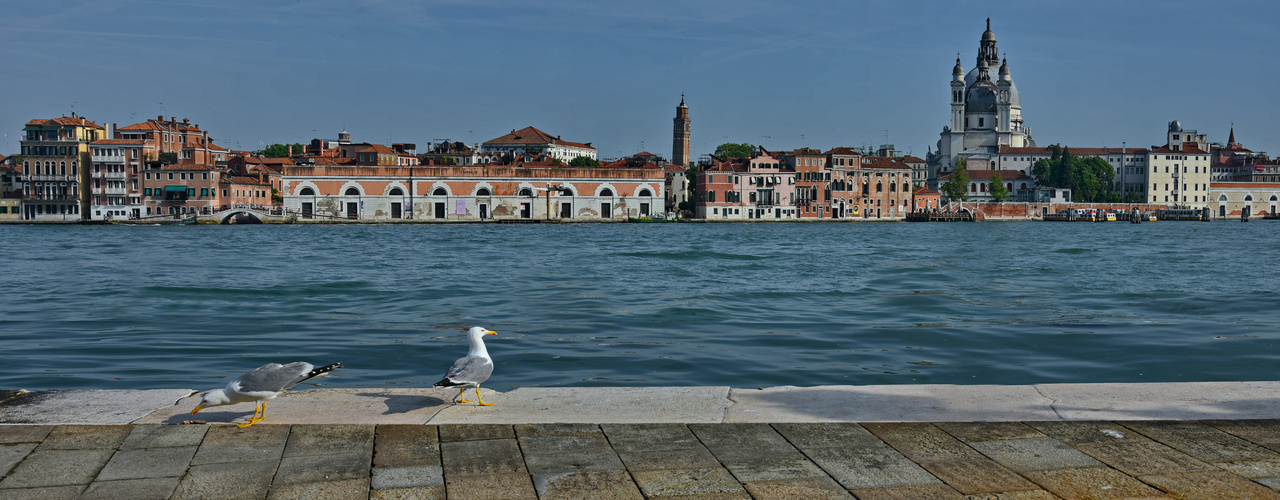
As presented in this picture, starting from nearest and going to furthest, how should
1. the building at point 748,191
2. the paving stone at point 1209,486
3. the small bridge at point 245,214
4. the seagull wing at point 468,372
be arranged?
1. the paving stone at point 1209,486
2. the seagull wing at point 468,372
3. the small bridge at point 245,214
4. the building at point 748,191

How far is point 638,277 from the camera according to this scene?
17.9 m

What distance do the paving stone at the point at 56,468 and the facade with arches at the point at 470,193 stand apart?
201ft

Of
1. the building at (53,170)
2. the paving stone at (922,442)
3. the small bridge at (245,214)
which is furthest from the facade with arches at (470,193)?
the paving stone at (922,442)

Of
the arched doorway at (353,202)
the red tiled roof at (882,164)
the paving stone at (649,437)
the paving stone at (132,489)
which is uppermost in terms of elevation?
the red tiled roof at (882,164)

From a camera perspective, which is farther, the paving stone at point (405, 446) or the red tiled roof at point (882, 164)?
the red tiled roof at point (882, 164)

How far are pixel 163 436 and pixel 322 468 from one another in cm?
80

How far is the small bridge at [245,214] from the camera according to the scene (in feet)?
189

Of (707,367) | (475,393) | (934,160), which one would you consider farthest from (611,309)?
(934,160)

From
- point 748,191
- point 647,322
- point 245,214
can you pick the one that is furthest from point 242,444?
point 748,191

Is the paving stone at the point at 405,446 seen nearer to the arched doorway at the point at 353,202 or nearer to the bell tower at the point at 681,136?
the arched doorway at the point at 353,202

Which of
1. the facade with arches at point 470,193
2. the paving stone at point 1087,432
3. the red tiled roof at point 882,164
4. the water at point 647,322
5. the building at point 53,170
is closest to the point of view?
the paving stone at point 1087,432

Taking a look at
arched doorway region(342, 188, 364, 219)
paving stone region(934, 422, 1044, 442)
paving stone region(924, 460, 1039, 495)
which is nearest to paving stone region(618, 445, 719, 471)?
paving stone region(924, 460, 1039, 495)

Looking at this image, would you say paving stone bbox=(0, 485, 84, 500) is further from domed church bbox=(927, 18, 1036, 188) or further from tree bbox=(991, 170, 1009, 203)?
domed church bbox=(927, 18, 1036, 188)

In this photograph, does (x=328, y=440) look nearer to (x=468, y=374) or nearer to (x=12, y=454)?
(x=468, y=374)
